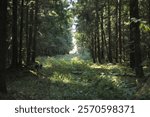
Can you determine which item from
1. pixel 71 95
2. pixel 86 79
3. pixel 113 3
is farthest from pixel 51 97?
pixel 113 3

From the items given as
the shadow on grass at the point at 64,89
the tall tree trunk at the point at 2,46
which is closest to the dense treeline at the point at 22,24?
the tall tree trunk at the point at 2,46

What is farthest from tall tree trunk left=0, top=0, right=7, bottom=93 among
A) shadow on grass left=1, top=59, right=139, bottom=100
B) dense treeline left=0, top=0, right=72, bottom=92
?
shadow on grass left=1, top=59, right=139, bottom=100

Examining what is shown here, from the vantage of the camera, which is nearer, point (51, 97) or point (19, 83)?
point (51, 97)

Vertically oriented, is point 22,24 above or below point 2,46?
above

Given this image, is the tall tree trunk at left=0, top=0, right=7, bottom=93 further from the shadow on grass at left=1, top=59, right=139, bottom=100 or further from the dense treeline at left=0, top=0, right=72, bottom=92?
the shadow on grass at left=1, top=59, right=139, bottom=100

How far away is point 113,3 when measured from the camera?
1330 inches

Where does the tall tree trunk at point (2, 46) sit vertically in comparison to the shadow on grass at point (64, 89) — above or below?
above

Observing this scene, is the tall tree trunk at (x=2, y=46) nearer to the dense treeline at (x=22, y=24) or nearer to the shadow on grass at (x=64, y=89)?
the dense treeline at (x=22, y=24)

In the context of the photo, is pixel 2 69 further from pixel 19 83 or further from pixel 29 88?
pixel 19 83

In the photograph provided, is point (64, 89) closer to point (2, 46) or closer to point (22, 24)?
point (2, 46)

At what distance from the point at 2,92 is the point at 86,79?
808 centimetres

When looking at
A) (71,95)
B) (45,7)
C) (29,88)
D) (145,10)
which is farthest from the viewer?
(45,7)

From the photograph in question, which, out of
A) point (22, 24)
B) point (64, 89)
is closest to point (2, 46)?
point (64, 89)

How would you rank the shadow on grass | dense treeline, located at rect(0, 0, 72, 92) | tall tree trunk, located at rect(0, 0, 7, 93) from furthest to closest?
the shadow on grass < dense treeline, located at rect(0, 0, 72, 92) < tall tree trunk, located at rect(0, 0, 7, 93)
